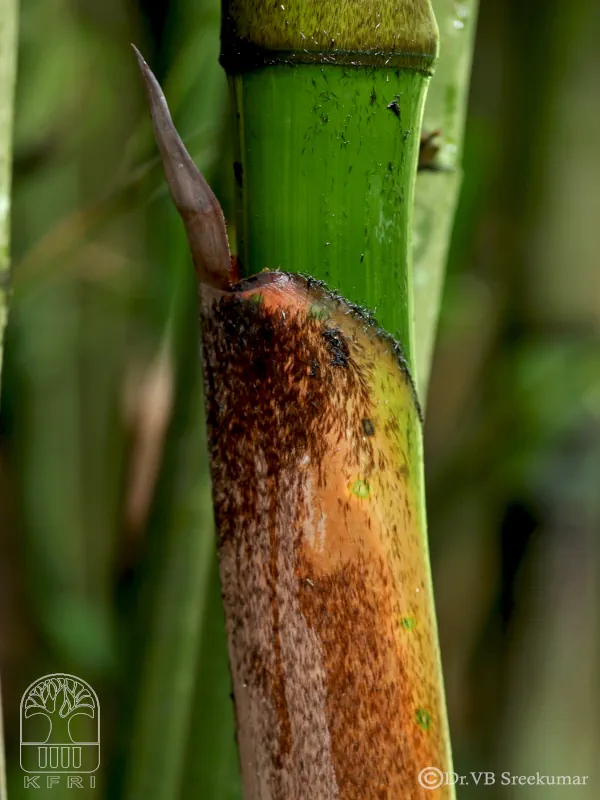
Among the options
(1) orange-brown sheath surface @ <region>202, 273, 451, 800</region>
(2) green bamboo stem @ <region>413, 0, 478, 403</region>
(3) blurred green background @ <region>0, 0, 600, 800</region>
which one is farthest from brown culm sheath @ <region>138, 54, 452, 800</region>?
(3) blurred green background @ <region>0, 0, 600, 800</region>

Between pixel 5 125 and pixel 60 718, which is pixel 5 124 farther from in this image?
pixel 60 718

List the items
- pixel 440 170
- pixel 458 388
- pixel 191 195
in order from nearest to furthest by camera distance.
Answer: pixel 191 195
pixel 440 170
pixel 458 388

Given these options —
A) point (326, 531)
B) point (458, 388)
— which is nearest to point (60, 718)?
point (326, 531)

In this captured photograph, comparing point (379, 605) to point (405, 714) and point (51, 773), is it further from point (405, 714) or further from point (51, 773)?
point (51, 773)

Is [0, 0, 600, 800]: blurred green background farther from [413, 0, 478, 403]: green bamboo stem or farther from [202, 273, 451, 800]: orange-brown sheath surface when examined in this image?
[202, 273, 451, 800]: orange-brown sheath surface

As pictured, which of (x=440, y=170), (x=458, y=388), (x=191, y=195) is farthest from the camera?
(x=458, y=388)

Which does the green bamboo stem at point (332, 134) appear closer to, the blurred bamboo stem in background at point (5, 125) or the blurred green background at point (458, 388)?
the blurred bamboo stem in background at point (5, 125)

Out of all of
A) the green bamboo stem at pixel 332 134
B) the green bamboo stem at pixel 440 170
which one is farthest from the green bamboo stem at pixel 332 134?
the green bamboo stem at pixel 440 170
